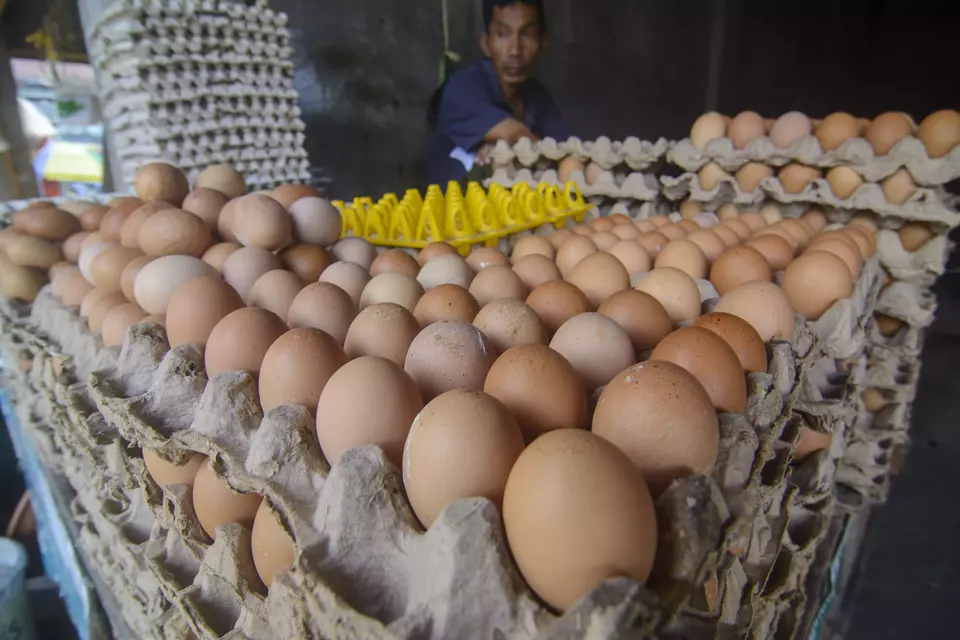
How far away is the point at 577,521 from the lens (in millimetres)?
564

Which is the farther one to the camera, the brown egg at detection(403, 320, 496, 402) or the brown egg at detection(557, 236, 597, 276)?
the brown egg at detection(557, 236, 597, 276)

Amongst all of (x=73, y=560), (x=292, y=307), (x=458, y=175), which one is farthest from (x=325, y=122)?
(x=292, y=307)

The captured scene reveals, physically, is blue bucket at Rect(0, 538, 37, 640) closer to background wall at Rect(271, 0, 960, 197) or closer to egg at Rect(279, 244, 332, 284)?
egg at Rect(279, 244, 332, 284)

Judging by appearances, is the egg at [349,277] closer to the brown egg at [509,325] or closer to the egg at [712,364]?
the brown egg at [509,325]

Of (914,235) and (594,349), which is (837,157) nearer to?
(914,235)

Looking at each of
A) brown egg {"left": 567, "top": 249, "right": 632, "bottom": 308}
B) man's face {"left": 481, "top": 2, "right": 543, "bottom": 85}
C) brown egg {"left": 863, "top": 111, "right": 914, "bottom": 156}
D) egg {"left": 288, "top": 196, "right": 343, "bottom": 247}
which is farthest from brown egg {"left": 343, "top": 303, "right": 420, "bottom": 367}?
man's face {"left": 481, "top": 2, "right": 543, "bottom": 85}

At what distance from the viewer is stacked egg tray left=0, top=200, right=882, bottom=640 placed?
1.89 feet

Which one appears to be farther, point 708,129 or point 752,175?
point 708,129

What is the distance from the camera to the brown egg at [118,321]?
1195mm

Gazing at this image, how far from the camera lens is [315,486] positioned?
769 mm

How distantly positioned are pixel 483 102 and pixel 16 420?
3006 millimetres

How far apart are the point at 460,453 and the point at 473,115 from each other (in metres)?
3.29

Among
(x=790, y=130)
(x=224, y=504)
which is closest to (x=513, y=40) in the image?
(x=790, y=130)

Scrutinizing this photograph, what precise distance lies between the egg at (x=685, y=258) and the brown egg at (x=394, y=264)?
65 centimetres
